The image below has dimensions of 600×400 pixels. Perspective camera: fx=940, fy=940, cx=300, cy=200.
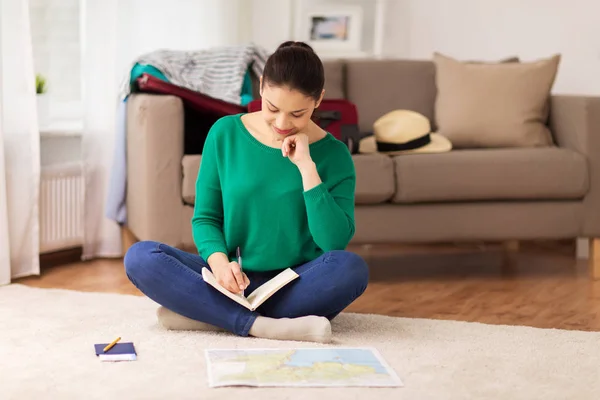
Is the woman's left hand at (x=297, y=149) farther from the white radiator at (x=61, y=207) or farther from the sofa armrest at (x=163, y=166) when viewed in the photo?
the white radiator at (x=61, y=207)

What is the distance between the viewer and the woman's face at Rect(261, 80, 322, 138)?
2.06 metres

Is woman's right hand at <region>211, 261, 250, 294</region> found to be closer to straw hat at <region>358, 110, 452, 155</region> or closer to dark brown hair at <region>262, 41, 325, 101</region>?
dark brown hair at <region>262, 41, 325, 101</region>

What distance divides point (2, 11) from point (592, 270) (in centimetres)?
220

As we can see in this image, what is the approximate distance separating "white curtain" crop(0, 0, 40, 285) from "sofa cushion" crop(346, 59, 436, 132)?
1.25 metres

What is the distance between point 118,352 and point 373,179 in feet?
4.25

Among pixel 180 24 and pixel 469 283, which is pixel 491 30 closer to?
pixel 180 24

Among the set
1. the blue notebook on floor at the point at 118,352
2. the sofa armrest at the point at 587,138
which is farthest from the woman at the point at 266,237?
the sofa armrest at the point at 587,138

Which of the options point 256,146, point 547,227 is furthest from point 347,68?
point 256,146

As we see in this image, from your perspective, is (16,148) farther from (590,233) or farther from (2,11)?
(590,233)

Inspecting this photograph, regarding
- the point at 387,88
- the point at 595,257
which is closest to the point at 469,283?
the point at 595,257

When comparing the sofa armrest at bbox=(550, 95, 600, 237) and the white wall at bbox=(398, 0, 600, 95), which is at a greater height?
the white wall at bbox=(398, 0, 600, 95)

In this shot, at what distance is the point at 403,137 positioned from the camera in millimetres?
3277

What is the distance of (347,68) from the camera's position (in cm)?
376

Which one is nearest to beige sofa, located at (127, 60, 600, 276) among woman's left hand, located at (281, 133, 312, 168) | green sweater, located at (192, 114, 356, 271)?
green sweater, located at (192, 114, 356, 271)
